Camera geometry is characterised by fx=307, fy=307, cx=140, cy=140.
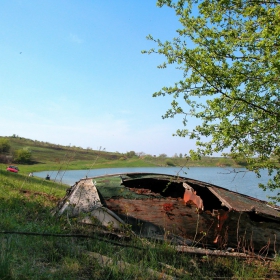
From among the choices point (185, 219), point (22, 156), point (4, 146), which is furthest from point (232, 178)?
point (4, 146)

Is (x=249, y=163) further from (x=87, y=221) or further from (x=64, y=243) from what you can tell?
(x=64, y=243)

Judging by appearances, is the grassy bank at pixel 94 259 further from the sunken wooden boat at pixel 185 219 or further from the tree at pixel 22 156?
the tree at pixel 22 156

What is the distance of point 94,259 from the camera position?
3.77 meters

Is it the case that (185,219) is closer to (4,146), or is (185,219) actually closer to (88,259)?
(88,259)

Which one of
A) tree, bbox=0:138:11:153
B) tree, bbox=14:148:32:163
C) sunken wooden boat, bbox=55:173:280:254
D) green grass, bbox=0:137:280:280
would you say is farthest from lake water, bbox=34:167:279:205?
tree, bbox=0:138:11:153

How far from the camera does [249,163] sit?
759 cm

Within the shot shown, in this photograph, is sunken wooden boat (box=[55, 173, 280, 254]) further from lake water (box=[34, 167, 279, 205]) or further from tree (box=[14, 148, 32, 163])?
tree (box=[14, 148, 32, 163])

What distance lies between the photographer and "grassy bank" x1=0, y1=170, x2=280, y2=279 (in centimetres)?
332

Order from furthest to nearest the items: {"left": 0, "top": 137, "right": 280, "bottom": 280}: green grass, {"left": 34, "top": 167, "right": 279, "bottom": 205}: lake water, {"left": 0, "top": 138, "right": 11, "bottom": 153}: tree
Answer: {"left": 0, "top": 138, "right": 11, "bottom": 153}: tree → {"left": 34, "top": 167, "right": 279, "bottom": 205}: lake water → {"left": 0, "top": 137, "right": 280, "bottom": 280}: green grass

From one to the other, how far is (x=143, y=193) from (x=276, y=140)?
363 cm

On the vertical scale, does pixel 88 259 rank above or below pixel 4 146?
below

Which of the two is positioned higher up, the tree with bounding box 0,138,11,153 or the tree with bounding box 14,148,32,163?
the tree with bounding box 0,138,11,153

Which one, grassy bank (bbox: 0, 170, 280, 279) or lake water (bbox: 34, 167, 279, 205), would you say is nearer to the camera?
grassy bank (bbox: 0, 170, 280, 279)

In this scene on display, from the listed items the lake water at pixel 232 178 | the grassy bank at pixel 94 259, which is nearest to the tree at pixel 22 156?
the lake water at pixel 232 178
